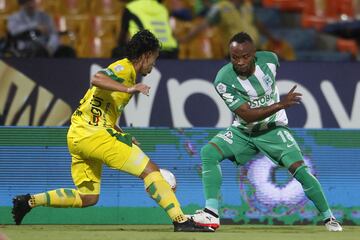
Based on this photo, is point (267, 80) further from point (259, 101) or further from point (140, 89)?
point (140, 89)

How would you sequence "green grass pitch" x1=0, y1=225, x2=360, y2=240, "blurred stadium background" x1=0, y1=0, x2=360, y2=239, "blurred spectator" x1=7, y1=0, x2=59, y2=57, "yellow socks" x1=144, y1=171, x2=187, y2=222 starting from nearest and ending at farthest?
1. "green grass pitch" x1=0, y1=225, x2=360, y2=240
2. "yellow socks" x1=144, y1=171, x2=187, y2=222
3. "blurred stadium background" x1=0, y1=0, x2=360, y2=239
4. "blurred spectator" x1=7, y1=0, x2=59, y2=57

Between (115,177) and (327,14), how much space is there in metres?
9.31

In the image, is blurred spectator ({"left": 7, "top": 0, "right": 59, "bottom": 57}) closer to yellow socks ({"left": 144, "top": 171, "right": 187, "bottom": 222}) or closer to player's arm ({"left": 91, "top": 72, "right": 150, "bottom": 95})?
player's arm ({"left": 91, "top": 72, "right": 150, "bottom": 95})

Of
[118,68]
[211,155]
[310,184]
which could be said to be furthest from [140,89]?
[310,184]

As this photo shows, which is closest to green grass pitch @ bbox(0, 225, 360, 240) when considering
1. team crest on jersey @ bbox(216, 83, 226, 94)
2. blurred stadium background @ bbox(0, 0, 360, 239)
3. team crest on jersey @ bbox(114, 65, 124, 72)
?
blurred stadium background @ bbox(0, 0, 360, 239)

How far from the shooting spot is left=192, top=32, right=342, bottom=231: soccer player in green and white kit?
10.3 metres

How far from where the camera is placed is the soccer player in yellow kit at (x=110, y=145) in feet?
32.0

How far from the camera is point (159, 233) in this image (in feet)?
32.4

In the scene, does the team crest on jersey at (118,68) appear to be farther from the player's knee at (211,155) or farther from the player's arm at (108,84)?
the player's knee at (211,155)

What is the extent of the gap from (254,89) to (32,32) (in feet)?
17.5

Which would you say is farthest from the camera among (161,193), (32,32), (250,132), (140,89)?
(32,32)

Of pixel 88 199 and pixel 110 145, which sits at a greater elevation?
pixel 110 145

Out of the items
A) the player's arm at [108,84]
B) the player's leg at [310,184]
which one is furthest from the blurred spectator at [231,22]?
the player's arm at [108,84]

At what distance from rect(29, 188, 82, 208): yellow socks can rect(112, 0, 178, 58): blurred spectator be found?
415cm
